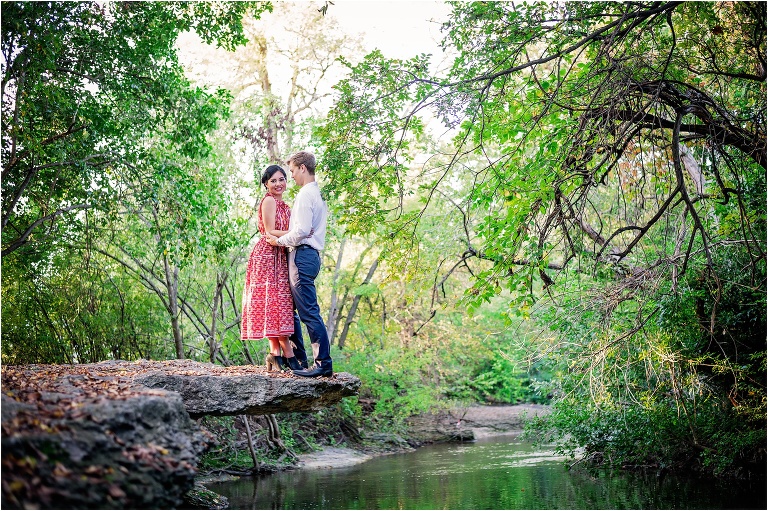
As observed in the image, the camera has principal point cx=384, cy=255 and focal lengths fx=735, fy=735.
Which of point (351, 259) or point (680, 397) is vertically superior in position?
point (351, 259)

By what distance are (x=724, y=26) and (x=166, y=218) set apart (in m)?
7.71

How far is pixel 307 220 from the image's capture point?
6.93 metres

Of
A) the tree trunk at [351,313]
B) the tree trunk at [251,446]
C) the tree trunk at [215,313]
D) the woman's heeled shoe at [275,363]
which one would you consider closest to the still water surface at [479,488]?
the tree trunk at [251,446]

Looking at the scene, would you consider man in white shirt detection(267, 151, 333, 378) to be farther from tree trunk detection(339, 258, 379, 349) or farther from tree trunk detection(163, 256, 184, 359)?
tree trunk detection(339, 258, 379, 349)

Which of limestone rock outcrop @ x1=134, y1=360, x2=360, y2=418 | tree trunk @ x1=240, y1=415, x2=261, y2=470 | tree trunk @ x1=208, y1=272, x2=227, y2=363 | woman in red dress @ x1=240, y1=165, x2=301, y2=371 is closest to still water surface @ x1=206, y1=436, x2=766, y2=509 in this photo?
tree trunk @ x1=240, y1=415, x2=261, y2=470

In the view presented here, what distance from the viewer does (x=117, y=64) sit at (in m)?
10.1

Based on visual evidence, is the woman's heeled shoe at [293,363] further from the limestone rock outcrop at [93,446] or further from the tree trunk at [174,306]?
the tree trunk at [174,306]

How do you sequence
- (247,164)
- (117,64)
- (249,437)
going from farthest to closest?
(247,164), (249,437), (117,64)

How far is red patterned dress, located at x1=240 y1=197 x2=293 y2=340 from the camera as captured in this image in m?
7.21

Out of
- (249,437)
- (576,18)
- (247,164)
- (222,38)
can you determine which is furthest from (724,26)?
(247,164)

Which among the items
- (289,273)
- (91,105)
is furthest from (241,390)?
(91,105)

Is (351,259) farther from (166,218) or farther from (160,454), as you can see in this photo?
(160,454)

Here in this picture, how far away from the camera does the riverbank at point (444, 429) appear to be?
49.9 ft

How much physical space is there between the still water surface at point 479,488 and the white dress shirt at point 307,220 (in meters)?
3.38
